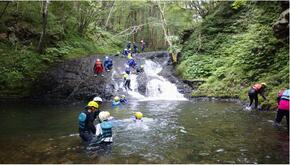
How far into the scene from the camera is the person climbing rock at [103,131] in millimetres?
8977

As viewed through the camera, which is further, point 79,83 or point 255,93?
point 79,83

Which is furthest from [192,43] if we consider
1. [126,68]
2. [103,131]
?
[103,131]

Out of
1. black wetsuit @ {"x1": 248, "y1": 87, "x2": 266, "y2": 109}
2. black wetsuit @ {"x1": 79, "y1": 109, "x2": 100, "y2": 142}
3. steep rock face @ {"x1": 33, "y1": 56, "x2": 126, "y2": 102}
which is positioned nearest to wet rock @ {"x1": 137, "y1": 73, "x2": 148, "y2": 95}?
steep rock face @ {"x1": 33, "y1": 56, "x2": 126, "y2": 102}

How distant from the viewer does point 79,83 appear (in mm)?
22906

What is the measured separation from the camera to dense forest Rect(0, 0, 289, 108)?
18344 mm

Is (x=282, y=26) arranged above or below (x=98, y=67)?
above

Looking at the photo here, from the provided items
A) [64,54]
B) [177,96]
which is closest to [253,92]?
[177,96]

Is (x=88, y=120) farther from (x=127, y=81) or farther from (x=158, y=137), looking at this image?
(x=127, y=81)

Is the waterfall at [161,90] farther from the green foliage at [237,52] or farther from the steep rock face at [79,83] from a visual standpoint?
the green foliage at [237,52]

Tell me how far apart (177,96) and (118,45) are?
22.1 m

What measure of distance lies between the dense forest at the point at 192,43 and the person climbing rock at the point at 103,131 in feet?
30.4

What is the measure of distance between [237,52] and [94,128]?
1500cm

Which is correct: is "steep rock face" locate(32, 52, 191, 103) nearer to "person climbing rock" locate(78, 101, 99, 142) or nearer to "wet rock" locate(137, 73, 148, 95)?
"wet rock" locate(137, 73, 148, 95)

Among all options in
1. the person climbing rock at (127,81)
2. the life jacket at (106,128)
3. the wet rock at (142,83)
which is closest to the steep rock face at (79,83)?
the wet rock at (142,83)
